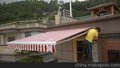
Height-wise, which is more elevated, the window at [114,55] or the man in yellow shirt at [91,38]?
the man in yellow shirt at [91,38]

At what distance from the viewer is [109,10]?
54.1ft

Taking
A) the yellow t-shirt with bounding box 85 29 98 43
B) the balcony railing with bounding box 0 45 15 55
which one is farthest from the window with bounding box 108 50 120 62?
the balcony railing with bounding box 0 45 15 55

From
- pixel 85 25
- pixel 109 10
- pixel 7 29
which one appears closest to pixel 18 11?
pixel 7 29

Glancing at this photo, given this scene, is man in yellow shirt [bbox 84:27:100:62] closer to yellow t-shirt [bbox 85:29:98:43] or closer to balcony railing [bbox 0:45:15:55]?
yellow t-shirt [bbox 85:29:98:43]

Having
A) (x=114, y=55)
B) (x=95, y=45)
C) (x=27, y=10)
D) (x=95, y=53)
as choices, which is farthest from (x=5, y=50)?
(x=27, y=10)

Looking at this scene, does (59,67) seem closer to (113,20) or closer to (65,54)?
(113,20)

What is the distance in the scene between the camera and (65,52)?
13.1 meters

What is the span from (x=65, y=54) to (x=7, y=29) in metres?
21.9

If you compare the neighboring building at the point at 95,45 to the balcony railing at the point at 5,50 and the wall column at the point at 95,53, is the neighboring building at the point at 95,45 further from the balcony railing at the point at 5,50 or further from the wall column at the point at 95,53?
the balcony railing at the point at 5,50

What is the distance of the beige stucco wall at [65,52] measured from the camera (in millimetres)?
12360

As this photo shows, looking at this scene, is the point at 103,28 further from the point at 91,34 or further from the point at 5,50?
the point at 5,50

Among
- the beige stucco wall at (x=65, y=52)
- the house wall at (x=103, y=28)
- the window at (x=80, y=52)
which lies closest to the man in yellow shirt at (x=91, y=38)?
the house wall at (x=103, y=28)

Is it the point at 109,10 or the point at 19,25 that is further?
the point at 19,25

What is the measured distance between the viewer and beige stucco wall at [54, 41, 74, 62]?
487 inches
